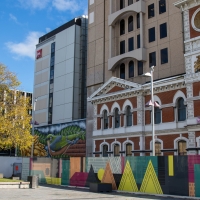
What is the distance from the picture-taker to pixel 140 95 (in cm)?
3569

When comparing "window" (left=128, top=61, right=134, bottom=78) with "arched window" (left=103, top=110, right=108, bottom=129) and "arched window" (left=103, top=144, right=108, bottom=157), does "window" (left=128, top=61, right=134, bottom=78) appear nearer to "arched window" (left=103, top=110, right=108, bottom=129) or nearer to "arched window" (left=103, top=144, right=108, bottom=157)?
"arched window" (left=103, top=110, right=108, bottom=129)

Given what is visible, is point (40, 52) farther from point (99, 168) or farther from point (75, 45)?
point (99, 168)

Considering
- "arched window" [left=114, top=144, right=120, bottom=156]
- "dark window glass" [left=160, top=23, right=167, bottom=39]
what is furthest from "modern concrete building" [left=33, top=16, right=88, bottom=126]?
"dark window glass" [left=160, top=23, right=167, bottom=39]

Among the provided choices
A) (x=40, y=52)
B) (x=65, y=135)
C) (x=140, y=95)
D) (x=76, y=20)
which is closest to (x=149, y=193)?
(x=140, y=95)

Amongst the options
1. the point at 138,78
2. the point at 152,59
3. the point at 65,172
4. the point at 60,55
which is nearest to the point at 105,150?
the point at 138,78

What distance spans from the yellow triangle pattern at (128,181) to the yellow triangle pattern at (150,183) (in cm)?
87

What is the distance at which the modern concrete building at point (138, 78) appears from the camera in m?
32.0

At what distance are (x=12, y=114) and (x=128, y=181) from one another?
12639 mm

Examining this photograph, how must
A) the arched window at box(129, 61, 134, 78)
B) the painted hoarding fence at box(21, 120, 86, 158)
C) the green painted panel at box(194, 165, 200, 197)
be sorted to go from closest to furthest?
the green painted panel at box(194, 165, 200, 197) < the arched window at box(129, 61, 134, 78) < the painted hoarding fence at box(21, 120, 86, 158)

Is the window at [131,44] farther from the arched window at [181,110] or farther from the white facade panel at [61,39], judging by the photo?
the white facade panel at [61,39]

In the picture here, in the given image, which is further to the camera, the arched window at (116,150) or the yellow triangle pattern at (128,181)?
the arched window at (116,150)

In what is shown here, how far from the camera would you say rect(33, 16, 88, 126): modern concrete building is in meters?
59.3

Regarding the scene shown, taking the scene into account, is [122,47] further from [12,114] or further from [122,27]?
[12,114]

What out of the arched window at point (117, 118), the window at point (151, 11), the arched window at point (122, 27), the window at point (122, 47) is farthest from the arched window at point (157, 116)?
the arched window at point (122, 27)
